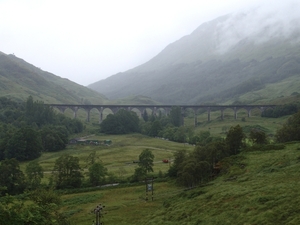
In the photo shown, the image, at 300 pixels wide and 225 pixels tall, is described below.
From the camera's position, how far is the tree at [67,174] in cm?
6298

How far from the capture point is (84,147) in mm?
114375

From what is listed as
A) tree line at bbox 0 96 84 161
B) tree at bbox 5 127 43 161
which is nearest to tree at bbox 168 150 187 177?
tree at bbox 5 127 43 161

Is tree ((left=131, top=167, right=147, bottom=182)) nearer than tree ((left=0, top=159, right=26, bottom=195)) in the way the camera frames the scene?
No

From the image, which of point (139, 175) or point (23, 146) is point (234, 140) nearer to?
point (139, 175)

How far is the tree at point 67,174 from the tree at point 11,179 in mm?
6480

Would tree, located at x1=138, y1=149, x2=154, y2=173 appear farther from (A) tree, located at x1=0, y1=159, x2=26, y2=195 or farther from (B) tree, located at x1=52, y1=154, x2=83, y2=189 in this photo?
(A) tree, located at x1=0, y1=159, x2=26, y2=195

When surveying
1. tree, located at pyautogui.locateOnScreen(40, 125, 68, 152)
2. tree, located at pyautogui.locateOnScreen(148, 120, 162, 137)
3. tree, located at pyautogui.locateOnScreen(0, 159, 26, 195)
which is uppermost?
tree, located at pyautogui.locateOnScreen(148, 120, 162, 137)

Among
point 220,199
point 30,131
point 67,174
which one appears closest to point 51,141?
point 30,131

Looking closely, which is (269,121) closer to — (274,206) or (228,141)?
(228,141)

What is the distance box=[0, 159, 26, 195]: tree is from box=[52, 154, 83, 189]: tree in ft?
21.3

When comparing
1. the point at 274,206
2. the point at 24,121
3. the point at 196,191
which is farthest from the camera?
the point at 24,121

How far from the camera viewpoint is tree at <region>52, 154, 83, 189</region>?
6298 cm

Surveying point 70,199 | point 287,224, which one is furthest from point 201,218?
point 70,199

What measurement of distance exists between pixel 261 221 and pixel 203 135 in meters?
92.9
